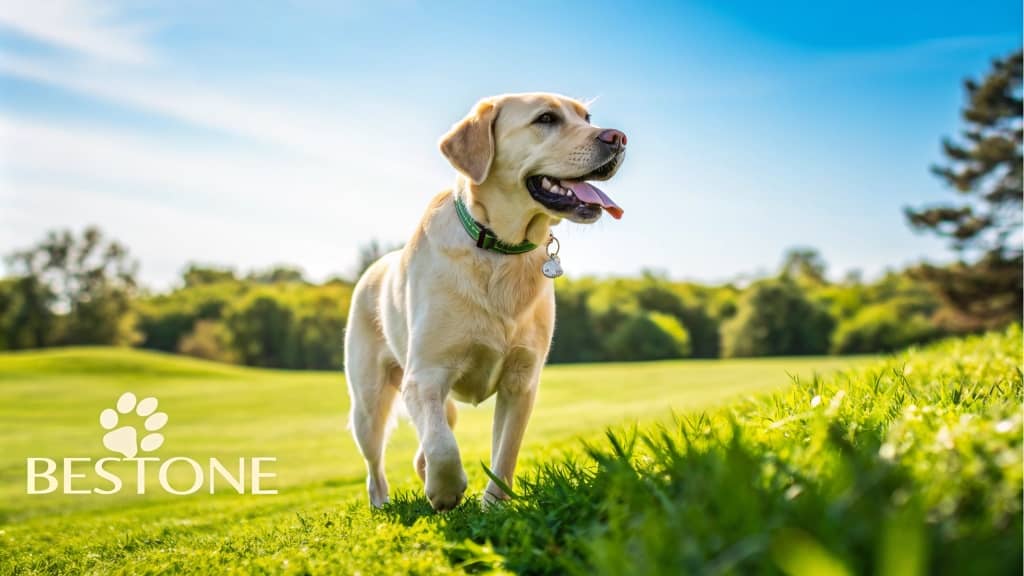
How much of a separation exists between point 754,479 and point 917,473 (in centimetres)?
44

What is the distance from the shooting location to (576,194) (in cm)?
423

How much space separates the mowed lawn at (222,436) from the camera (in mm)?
5203

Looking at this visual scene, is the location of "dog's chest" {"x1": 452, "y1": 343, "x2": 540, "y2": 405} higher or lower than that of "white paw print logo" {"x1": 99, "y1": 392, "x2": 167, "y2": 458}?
higher

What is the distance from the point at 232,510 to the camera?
26.2 ft

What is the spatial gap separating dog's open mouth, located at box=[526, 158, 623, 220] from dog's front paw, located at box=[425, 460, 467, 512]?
4.67ft

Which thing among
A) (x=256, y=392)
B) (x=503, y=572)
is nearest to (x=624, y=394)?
(x=256, y=392)

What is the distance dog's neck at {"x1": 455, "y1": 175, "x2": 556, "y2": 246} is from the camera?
4.36 metres

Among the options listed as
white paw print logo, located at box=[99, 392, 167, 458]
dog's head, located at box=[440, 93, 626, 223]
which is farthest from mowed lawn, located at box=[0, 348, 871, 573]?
dog's head, located at box=[440, 93, 626, 223]

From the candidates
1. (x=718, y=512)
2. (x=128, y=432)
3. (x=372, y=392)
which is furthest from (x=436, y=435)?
(x=128, y=432)

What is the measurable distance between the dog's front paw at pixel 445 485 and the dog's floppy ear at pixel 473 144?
1.51m

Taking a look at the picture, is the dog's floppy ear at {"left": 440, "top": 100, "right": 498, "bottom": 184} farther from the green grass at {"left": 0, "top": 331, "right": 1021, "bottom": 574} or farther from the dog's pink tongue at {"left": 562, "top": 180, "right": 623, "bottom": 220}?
the green grass at {"left": 0, "top": 331, "right": 1021, "bottom": 574}

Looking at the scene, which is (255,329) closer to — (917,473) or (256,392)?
(256,392)

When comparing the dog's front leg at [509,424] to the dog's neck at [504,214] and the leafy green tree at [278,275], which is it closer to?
the dog's neck at [504,214]

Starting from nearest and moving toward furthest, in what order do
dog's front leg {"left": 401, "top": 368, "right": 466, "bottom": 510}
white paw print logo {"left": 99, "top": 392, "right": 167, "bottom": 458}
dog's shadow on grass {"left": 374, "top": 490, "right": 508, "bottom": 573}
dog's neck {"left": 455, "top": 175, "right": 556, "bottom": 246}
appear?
dog's shadow on grass {"left": 374, "top": 490, "right": 508, "bottom": 573} < dog's front leg {"left": 401, "top": 368, "right": 466, "bottom": 510} < dog's neck {"left": 455, "top": 175, "right": 556, "bottom": 246} < white paw print logo {"left": 99, "top": 392, "right": 167, "bottom": 458}
